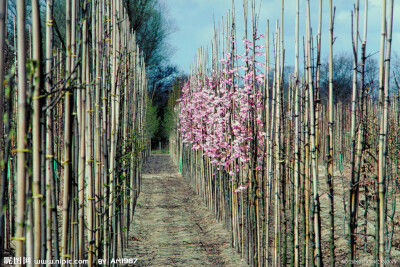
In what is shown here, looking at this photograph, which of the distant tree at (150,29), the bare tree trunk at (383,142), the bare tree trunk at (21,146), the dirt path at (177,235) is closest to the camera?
the bare tree trunk at (21,146)

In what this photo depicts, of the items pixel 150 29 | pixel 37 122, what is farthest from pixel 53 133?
pixel 150 29

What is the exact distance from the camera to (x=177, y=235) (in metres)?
6.27

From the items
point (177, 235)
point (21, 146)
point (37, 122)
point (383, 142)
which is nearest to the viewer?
point (21, 146)

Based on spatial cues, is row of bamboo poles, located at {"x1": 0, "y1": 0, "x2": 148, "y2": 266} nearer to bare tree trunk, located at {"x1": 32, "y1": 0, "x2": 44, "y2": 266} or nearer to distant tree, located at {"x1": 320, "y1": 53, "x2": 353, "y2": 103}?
bare tree trunk, located at {"x1": 32, "y1": 0, "x2": 44, "y2": 266}

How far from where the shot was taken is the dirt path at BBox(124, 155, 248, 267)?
4988 mm

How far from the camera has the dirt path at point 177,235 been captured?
16.4 ft

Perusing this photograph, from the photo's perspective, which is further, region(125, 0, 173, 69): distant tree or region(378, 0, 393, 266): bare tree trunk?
region(125, 0, 173, 69): distant tree

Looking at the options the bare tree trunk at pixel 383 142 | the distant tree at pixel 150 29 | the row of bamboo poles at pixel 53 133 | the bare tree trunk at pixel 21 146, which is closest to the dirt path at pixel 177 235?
the row of bamboo poles at pixel 53 133

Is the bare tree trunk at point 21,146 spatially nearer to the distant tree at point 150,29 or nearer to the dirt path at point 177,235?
the dirt path at point 177,235

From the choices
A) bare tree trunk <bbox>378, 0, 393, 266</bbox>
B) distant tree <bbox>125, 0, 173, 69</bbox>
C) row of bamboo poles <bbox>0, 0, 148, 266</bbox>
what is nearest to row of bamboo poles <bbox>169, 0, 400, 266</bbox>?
bare tree trunk <bbox>378, 0, 393, 266</bbox>

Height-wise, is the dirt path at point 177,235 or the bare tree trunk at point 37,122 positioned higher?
the bare tree trunk at point 37,122

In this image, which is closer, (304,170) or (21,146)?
(21,146)

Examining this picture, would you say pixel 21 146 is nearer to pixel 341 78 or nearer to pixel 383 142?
pixel 383 142

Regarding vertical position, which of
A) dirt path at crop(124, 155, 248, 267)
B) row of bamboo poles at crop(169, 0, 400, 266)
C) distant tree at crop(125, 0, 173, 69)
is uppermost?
distant tree at crop(125, 0, 173, 69)
